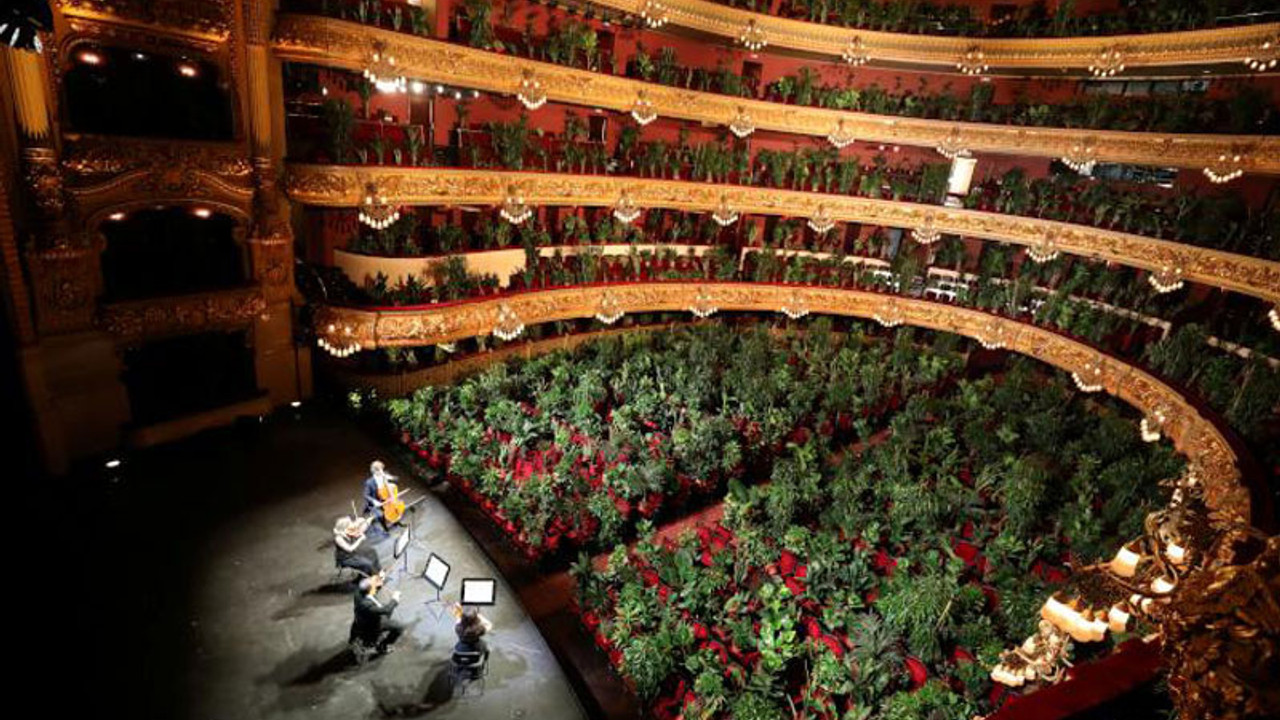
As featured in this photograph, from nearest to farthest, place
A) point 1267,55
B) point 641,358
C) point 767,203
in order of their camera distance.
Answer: point 1267,55, point 641,358, point 767,203

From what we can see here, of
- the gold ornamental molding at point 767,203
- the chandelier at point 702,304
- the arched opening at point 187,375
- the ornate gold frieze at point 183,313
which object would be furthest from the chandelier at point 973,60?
the arched opening at point 187,375

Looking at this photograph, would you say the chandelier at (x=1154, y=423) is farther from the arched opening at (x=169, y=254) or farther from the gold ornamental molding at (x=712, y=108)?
the arched opening at (x=169, y=254)

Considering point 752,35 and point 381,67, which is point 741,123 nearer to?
point 752,35

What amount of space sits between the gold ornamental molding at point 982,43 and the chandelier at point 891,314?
27.4 feet

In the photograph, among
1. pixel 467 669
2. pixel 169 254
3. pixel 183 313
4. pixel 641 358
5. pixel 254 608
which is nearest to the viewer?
pixel 467 669

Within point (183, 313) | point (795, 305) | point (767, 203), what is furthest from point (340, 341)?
point (795, 305)

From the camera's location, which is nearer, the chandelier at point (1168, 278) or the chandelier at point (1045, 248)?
the chandelier at point (1168, 278)

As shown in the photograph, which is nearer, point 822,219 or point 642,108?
point 642,108

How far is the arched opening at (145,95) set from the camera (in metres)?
11.4

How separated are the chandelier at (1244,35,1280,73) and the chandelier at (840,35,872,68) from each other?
9.87m

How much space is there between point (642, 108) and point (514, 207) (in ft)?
17.9

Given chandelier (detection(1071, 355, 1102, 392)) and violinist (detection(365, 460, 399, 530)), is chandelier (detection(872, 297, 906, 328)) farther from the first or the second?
violinist (detection(365, 460, 399, 530))

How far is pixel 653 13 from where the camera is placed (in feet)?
59.7

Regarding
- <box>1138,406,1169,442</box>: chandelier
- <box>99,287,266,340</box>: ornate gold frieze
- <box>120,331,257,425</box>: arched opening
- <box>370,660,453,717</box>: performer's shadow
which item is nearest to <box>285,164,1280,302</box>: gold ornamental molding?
<box>99,287,266,340</box>: ornate gold frieze
